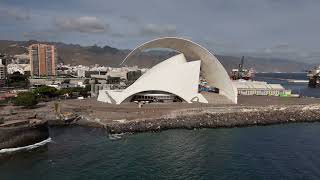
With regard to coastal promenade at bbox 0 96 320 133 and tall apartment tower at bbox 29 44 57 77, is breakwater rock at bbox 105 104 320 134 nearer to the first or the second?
coastal promenade at bbox 0 96 320 133

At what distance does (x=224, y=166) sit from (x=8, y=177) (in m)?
13.6

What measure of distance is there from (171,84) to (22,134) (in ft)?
75.0

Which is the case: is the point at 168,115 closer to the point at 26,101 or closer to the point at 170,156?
the point at 170,156

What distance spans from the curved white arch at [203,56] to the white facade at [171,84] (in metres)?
2.40

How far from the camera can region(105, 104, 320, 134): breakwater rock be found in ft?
106

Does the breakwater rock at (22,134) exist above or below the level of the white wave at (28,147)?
above

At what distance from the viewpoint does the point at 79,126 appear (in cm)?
3372

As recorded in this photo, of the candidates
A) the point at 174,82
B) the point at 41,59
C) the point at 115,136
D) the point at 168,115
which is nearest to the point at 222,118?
the point at 168,115

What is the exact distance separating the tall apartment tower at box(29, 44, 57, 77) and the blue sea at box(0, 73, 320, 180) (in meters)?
97.4

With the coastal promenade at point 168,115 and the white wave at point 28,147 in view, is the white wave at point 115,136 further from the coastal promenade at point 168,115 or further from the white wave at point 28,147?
the white wave at point 28,147

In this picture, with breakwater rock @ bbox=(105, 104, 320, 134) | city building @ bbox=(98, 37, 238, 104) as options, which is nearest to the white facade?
city building @ bbox=(98, 37, 238, 104)

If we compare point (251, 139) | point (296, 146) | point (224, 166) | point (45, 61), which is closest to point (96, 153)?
point (224, 166)

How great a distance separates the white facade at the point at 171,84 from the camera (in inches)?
1752

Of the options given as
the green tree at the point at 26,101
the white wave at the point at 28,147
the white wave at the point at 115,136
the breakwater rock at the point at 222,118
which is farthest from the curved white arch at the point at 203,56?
the white wave at the point at 28,147
